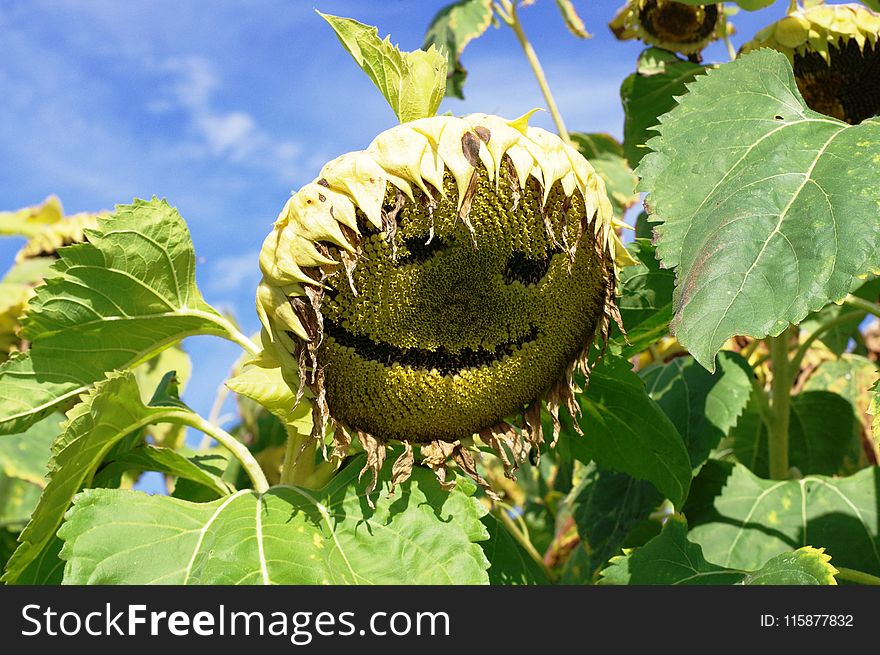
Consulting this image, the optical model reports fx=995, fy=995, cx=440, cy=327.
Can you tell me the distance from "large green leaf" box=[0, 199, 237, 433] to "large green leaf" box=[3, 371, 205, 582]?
0.60 ft

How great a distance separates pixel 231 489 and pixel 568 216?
74 cm

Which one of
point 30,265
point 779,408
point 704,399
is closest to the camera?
point 704,399

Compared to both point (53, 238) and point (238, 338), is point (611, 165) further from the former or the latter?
point (238, 338)

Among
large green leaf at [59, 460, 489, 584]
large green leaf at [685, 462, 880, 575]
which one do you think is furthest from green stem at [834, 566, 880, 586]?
large green leaf at [59, 460, 489, 584]

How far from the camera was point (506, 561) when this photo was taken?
1680mm

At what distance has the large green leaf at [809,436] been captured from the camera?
2.36m

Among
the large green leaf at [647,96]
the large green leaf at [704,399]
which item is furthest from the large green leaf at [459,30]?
the large green leaf at [704,399]

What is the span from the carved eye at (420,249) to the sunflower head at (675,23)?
1577mm

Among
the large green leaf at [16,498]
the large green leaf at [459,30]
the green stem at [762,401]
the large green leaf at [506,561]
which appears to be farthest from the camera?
the large green leaf at [459,30]

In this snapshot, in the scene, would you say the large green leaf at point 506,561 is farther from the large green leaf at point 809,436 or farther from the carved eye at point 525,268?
the large green leaf at point 809,436

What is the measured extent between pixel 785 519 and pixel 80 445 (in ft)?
4.02

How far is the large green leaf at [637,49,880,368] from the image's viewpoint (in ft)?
3.69

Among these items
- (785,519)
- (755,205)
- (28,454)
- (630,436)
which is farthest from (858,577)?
(28,454)

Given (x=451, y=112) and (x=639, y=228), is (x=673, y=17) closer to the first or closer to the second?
(x=639, y=228)
